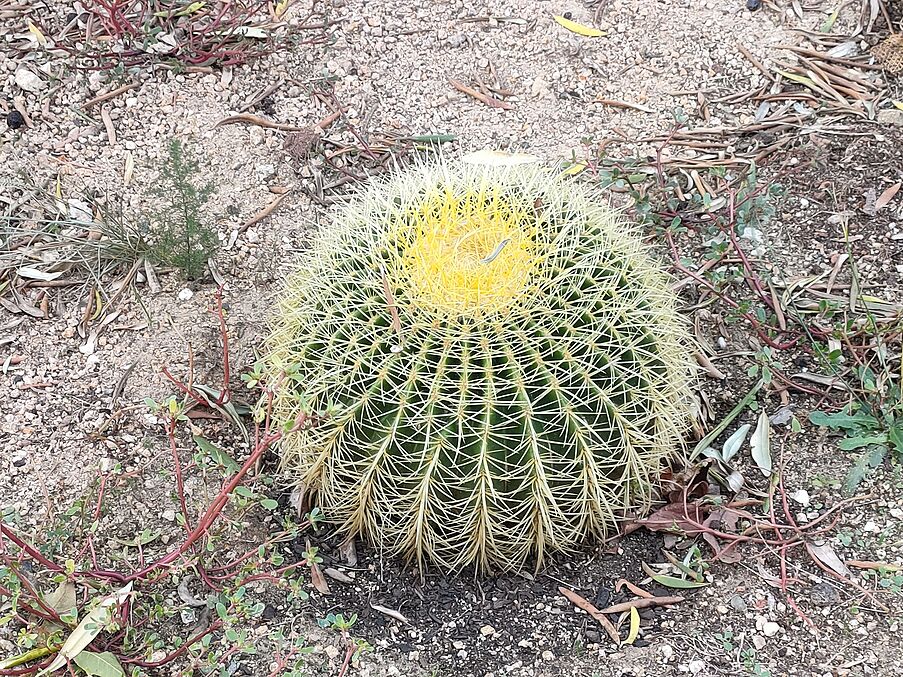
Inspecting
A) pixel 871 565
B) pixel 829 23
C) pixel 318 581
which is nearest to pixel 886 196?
pixel 829 23

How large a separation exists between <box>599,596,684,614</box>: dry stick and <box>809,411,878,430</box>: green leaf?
0.80 m

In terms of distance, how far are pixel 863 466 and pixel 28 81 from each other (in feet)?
12.6

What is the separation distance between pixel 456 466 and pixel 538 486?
24cm

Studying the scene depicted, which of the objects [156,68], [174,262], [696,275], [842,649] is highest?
[156,68]

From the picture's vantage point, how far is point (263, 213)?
12.8 feet

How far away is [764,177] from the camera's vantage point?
392cm

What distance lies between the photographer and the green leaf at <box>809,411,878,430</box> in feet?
9.99

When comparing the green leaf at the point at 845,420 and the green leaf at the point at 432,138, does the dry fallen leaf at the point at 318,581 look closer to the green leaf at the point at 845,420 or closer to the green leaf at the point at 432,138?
the green leaf at the point at 845,420

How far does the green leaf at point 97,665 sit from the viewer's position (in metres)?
2.48

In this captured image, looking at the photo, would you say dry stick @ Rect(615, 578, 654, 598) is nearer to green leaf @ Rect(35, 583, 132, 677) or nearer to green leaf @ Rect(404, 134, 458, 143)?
green leaf @ Rect(35, 583, 132, 677)

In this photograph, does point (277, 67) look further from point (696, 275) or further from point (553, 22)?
point (696, 275)

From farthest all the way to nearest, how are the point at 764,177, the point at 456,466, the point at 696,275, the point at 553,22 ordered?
1. the point at 553,22
2. the point at 764,177
3. the point at 696,275
4. the point at 456,466

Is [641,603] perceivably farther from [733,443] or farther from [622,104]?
[622,104]

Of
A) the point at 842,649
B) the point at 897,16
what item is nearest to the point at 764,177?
the point at 897,16
